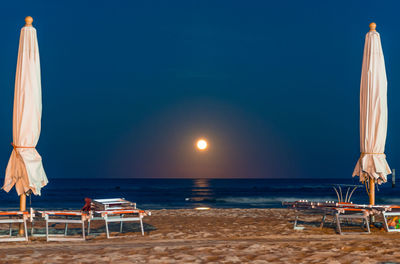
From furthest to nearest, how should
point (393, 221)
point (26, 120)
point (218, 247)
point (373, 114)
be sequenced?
point (393, 221) → point (373, 114) → point (26, 120) → point (218, 247)

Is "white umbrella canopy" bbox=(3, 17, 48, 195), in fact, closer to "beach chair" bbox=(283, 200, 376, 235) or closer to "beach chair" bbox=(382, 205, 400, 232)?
"beach chair" bbox=(283, 200, 376, 235)

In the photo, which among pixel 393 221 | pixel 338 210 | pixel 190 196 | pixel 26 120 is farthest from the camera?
pixel 190 196

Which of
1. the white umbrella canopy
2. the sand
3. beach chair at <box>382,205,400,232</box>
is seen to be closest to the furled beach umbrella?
beach chair at <box>382,205,400,232</box>

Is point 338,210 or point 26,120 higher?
point 26,120

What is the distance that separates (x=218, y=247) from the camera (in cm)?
619

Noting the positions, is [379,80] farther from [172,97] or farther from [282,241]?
[172,97]

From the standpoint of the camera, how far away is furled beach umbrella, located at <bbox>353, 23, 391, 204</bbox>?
792cm

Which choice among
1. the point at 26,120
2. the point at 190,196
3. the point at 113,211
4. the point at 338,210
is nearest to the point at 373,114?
the point at 338,210

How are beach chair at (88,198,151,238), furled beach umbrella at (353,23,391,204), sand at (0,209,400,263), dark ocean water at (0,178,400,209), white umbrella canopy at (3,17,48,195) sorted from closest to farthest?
sand at (0,209,400,263), white umbrella canopy at (3,17,48,195), beach chair at (88,198,151,238), furled beach umbrella at (353,23,391,204), dark ocean water at (0,178,400,209)

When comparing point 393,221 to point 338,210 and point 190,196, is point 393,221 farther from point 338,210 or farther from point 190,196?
point 190,196

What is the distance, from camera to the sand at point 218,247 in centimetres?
546

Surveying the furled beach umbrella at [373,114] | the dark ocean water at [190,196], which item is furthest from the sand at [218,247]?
the dark ocean water at [190,196]

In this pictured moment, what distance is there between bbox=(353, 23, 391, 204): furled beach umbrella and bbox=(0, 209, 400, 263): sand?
104 centimetres

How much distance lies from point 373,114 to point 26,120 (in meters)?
5.48
